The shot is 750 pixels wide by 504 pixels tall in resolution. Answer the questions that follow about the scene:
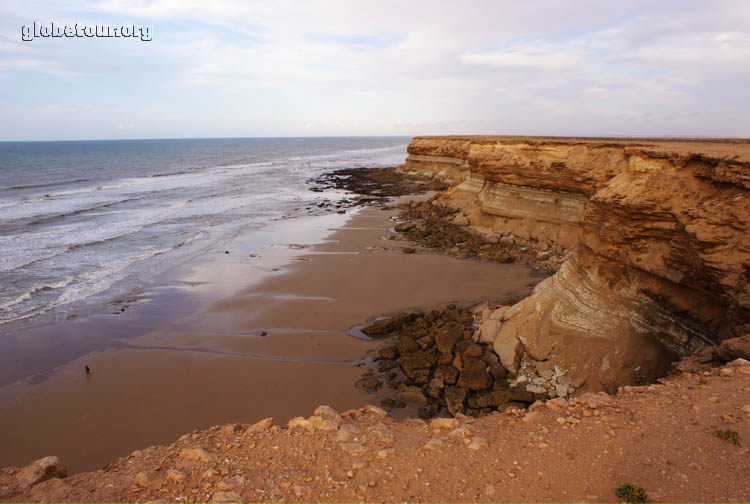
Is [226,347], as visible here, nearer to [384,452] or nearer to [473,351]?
[473,351]

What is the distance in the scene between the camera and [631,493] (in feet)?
11.6

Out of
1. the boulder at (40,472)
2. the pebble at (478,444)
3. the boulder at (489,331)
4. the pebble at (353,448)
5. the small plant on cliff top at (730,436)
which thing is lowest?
the boulder at (489,331)

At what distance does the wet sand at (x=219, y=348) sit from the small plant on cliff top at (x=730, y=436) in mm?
5217

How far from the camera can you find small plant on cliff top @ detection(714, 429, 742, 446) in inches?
154

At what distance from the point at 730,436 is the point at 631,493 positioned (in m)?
1.33

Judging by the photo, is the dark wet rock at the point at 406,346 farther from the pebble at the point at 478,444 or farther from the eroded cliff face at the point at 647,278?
the pebble at the point at 478,444

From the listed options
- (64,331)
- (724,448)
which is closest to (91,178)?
(64,331)

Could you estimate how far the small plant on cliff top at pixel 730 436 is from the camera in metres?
3.91

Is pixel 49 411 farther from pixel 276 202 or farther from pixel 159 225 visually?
pixel 276 202

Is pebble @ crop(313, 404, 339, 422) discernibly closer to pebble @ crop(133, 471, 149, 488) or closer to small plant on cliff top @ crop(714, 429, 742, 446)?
pebble @ crop(133, 471, 149, 488)

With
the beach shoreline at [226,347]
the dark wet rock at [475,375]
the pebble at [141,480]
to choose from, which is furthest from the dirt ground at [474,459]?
the beach shoreline at [226,347]

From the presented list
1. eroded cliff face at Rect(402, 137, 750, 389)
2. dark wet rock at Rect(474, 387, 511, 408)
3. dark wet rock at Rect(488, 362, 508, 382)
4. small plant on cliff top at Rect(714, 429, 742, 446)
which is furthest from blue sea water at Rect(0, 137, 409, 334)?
small plant on cliff top at Rect(714, 429, 742, 446)

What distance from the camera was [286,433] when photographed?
16.0ft

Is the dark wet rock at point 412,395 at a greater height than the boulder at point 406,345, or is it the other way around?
the boulder at point 406,345
